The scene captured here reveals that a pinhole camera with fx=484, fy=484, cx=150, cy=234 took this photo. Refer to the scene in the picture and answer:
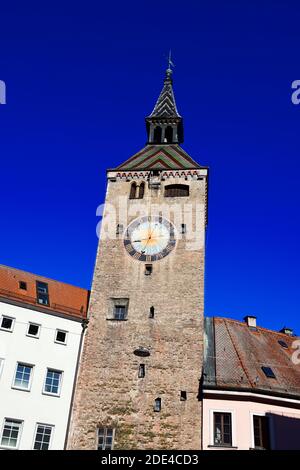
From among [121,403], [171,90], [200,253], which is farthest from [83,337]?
[171,90]

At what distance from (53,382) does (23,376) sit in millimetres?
1382

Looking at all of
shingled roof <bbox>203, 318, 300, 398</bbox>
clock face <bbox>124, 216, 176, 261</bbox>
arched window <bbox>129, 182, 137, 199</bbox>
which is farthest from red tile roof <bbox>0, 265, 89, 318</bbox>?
→ shingled roof <bbox>203, 318, 300, 398</bbox>

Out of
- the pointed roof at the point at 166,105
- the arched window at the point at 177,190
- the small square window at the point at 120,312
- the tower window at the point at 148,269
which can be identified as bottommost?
the small square window at the point at 120,312

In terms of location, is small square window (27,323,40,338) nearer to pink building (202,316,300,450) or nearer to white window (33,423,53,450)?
white window (33,423,53,450)

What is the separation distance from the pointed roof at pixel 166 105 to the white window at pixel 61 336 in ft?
58.0

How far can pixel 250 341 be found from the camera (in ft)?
81.7

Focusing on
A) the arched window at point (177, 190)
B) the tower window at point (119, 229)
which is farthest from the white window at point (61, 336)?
the arched window at point (177, 190)

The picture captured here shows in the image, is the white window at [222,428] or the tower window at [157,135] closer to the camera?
the white window at [222,428]

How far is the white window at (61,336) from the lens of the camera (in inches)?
903

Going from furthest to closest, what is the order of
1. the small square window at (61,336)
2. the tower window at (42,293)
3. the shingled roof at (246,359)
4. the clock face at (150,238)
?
the clock face at (150,238), the tower window at (42,293), the small square window at (61,336), the shingled roof at (246,359)

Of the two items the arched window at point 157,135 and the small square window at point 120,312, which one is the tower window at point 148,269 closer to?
the small square window at point 120,312

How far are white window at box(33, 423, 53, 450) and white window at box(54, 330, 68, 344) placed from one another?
3.82 m

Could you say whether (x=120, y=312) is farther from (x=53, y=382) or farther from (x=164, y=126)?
(x=164, y=126)

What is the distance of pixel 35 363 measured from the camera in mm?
21719
